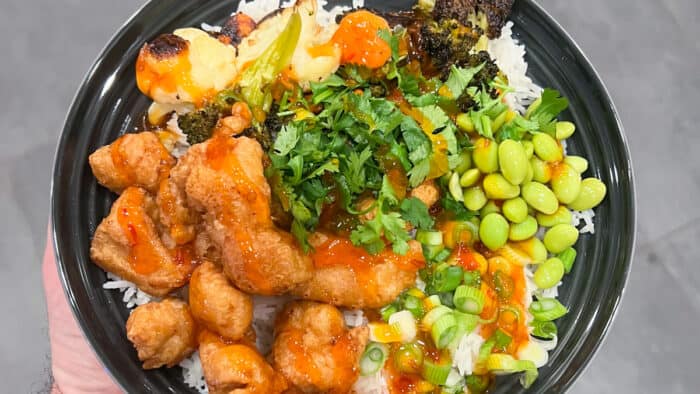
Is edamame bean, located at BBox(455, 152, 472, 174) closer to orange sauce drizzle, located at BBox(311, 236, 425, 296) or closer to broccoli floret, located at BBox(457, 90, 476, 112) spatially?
broccoli floret, located at BBox(457, 90, 476, 112)

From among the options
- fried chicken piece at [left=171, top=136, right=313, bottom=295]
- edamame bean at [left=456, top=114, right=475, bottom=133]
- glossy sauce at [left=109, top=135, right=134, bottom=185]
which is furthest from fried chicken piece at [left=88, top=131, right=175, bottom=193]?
edamame bean at [left=456, top=114, right=475, bottom=133]

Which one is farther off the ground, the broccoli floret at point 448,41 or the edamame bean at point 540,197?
the broccoli floret at point 448,41

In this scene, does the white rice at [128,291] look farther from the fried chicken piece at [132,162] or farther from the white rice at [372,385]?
the white rice at [372,385]

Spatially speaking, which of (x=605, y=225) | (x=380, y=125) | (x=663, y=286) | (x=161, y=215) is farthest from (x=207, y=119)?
(x=663, y=286)

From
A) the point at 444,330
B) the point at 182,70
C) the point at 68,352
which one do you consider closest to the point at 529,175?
the point at 444,330

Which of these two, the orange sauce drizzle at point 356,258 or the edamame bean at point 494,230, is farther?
the edamame bean at point 494,230

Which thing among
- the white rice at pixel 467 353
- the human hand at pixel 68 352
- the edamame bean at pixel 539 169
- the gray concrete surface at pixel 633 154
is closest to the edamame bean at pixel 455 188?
the edamame bean at pixel 539 169

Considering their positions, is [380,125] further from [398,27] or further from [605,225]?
[605,225]
